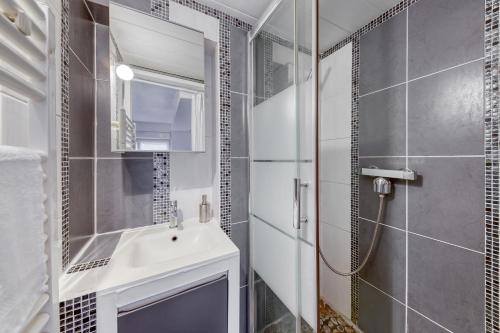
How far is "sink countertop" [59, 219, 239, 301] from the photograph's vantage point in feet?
2.19

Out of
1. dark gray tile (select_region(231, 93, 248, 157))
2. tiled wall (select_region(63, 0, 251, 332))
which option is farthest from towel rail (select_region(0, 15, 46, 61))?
dark gray tile (select_region(231, 93, 248, 157))

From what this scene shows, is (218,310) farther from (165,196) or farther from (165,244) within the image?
(165,196)

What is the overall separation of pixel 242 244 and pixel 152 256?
57 centimetres

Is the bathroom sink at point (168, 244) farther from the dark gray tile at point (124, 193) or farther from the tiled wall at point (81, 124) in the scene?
the tiled wall at point (81, 124)

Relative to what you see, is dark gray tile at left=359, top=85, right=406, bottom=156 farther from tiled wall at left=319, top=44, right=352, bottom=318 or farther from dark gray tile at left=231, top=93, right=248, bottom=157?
dark gray tile at left=231, top=93, right=248, bottom=157

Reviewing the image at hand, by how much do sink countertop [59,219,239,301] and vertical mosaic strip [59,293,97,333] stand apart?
21 mm

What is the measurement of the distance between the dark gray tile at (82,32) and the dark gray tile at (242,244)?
121cm

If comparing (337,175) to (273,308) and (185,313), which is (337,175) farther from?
(185,313)

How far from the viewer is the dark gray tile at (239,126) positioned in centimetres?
128

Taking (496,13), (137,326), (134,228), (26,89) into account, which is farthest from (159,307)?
(496,13)

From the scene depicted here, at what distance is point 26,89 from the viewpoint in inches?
17.5

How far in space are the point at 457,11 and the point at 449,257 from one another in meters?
1.23

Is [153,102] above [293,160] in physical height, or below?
above

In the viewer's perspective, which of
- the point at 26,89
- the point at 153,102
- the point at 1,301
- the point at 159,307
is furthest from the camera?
the point at 153,102
